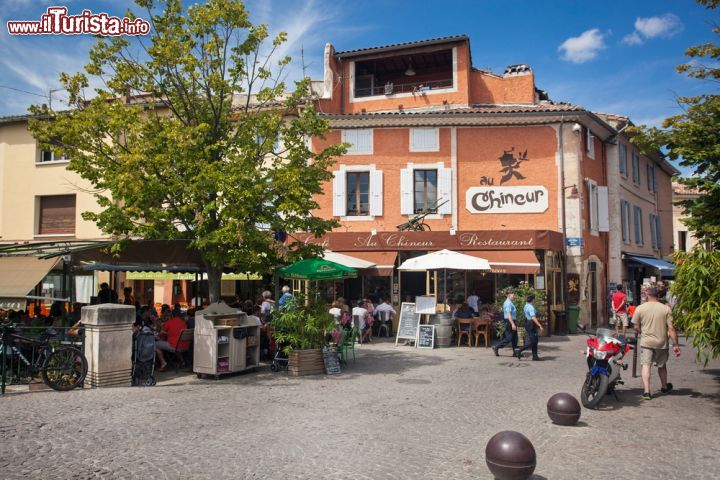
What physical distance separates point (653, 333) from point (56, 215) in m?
22.1

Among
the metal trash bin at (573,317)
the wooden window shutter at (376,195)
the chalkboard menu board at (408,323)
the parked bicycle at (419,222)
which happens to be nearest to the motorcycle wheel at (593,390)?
the chalkboard menu board at (408,323)

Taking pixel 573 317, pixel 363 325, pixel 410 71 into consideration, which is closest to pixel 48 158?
pixel 410 71

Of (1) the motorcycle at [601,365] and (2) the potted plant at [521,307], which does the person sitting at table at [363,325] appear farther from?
(1) the motorcycle at [601,365]

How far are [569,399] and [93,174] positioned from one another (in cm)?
908

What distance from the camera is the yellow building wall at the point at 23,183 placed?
75.6 ft

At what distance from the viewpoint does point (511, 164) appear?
20.0 meters

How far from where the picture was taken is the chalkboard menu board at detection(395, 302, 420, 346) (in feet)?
49.9

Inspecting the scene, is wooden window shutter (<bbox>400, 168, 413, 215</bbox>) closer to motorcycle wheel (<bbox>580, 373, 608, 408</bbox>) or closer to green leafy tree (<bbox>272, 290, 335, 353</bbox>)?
green leafy tree (<bbox>272, 290, 335, 353</bbox>)

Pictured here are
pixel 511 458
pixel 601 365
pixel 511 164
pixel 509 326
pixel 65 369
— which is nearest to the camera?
pixel 511 458

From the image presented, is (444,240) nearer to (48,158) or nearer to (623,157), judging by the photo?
(623,157)

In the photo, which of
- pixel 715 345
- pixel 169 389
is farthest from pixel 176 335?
pixel 715 345

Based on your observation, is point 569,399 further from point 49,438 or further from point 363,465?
point 49,438

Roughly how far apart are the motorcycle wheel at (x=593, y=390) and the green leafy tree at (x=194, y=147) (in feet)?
19.4

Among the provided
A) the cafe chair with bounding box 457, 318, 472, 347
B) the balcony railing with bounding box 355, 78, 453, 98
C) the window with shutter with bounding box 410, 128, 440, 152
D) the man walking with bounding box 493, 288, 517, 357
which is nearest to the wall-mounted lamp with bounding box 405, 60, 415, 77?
the balcony railing with bounding box 355, 78, 453, 98
